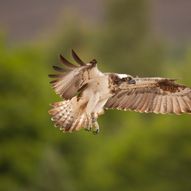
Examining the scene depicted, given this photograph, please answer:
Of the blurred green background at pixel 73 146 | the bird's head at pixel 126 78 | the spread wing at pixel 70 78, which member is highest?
the blurred green background at pixel 73 146

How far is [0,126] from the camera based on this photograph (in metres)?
36.5

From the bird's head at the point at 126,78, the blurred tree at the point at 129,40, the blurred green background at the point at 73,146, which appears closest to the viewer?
the bird's head at the point at 126,78

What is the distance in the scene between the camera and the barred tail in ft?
50.8

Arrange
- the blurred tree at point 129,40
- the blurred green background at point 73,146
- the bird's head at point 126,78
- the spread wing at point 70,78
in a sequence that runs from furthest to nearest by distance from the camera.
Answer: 1. the blurred tree at point 129,40
2. the blurred green background at point 73,146
3. the bird's head at point 126,78
4. the spread wing at point 70,78

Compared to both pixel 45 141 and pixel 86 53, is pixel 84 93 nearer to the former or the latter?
pixel 45 141

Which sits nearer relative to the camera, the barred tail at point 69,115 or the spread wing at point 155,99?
the barred tail at point 69,115

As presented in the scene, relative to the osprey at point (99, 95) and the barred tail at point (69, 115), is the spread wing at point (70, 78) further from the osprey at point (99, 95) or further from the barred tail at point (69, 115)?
the barred tail at point (69, 115)

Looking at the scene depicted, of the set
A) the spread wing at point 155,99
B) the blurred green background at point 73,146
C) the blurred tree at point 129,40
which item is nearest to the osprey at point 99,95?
the spread wing at point 155,99

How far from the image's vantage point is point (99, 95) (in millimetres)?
15570

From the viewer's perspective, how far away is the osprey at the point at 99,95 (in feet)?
48.5

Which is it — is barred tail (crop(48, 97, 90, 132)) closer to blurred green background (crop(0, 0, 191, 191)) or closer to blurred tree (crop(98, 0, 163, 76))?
blurred green background (crop(0, 0, 191, 191))

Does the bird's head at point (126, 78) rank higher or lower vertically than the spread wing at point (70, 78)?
higher

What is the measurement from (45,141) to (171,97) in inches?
862

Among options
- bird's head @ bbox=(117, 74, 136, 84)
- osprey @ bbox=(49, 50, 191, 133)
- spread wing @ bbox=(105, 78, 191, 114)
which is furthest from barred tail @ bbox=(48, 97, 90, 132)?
spread wing @ bbox=(105, 78, 191, 114)
